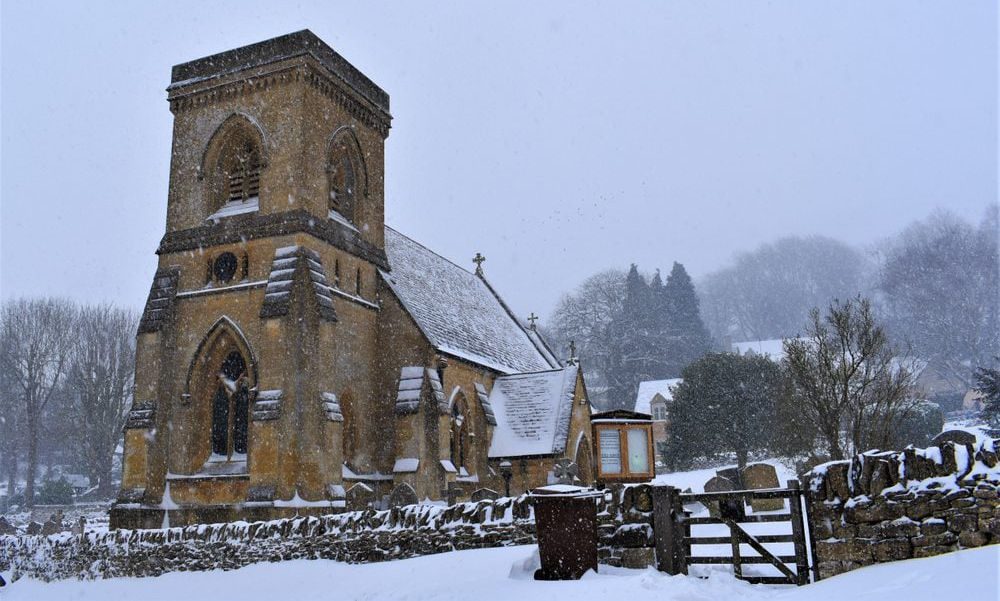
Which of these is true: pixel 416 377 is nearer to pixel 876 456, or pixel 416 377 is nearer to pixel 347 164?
pixel 347 164

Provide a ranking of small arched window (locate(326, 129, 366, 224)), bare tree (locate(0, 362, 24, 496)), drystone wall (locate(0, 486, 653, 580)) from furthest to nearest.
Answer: bare tree (locate(0, 362, 24, 496)), small arched window (locate(326, 129, 366, 224)), drystone wall (locate(0, 486, 653, 580))

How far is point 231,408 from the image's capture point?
69.5 feet

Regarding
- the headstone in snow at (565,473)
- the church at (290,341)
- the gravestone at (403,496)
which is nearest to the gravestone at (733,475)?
the church at (290,341)

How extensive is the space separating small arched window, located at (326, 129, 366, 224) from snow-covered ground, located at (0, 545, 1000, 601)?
12.7 meters

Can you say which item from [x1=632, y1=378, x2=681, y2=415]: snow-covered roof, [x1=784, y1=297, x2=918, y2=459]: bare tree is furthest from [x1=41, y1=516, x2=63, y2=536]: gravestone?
[x1=632, y1=378, x2=681, y2=415]: snow-covered roof

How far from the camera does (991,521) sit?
7496 millimetres

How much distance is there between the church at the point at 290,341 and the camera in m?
20.1

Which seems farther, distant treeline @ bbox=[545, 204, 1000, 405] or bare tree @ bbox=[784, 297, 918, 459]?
distant treeline @ bbox=[545, 204, 1000, 405]

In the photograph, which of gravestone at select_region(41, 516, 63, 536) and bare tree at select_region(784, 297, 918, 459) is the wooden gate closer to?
bare tree at select_region(784, 297, 918, 459)

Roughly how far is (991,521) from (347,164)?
70.8 feet

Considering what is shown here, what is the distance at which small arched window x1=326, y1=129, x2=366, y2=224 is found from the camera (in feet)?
79.9

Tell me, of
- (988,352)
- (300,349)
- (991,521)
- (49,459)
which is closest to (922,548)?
(991,521)

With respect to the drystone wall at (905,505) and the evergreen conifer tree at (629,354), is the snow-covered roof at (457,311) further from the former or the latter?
the evergreen conifer tree at (629,354)

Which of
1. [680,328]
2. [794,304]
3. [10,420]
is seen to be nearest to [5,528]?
[10,420]
